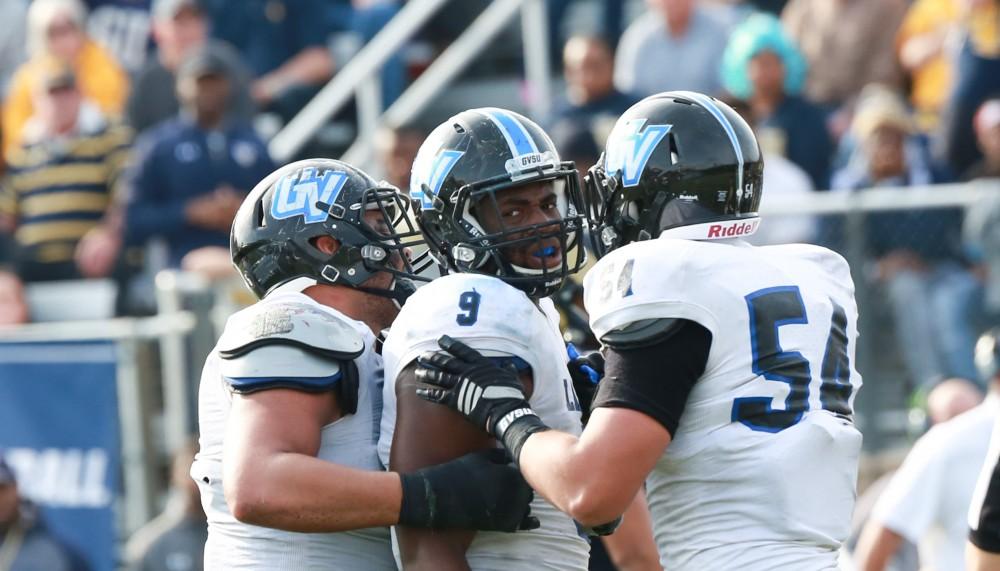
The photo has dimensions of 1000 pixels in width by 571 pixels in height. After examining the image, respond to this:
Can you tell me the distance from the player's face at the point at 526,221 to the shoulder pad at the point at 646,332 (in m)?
0.50

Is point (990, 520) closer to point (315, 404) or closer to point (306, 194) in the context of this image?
point (315, 404)

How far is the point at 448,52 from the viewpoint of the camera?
10891 millimetres

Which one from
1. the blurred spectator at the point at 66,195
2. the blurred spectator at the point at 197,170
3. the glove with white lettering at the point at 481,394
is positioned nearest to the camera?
the glove with white lettering at the point at 481,394

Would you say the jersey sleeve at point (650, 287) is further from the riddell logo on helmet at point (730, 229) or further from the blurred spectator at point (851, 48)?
the blurred spectator at point (851, 48)

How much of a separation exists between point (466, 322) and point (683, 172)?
601 mm

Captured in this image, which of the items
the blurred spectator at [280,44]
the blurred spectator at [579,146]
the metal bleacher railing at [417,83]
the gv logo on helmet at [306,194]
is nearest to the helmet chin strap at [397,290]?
the gv logo on helmet at [306,194]

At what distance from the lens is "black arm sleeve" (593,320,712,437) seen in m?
3.62

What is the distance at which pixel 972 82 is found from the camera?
854cm

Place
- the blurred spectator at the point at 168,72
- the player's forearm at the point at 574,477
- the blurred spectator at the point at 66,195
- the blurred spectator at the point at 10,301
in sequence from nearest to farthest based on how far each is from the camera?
the player's forearm at the point at 574,477, the blurred spectator at the point at 10,301, the blurred spectator at the point at 66,195, the blurred spectator at the point at 168,72

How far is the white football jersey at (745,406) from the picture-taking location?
370cm

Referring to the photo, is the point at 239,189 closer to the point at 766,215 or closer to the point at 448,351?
the point at 766,215

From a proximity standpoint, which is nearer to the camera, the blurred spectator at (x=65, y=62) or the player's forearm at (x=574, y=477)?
the player's forearm at (x=574, y=477)

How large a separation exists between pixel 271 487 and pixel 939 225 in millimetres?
4573

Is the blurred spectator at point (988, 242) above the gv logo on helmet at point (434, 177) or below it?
below
